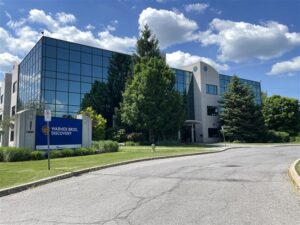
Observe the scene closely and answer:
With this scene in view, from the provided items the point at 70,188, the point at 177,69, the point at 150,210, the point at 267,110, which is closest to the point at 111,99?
the point at 177,69

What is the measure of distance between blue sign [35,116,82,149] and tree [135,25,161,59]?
2516cm

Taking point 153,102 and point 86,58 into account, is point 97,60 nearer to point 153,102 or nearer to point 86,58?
point 86,58

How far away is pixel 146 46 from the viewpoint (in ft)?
149

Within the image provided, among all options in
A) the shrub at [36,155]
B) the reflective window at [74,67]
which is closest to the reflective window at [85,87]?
the reflective window at [74,67]

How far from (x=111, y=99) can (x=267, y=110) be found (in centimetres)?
3005

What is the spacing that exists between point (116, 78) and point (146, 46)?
7.28 meters

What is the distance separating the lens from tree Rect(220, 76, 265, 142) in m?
43.5

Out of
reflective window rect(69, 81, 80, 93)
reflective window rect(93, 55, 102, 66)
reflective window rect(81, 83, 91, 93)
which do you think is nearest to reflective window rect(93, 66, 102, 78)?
reflective window rect(93, 55, 102, 66)

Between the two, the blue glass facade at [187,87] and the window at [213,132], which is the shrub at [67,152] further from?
the window at [213,132]

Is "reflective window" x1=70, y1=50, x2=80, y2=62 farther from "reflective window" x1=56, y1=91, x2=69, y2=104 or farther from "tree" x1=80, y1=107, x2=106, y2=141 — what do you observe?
"tree" x1=80, y1=107, x2=106, y2=141

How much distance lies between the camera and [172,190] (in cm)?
774

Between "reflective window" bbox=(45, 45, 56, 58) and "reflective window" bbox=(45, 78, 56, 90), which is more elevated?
"reflective window" bbox=(45, 45, 56, 58)

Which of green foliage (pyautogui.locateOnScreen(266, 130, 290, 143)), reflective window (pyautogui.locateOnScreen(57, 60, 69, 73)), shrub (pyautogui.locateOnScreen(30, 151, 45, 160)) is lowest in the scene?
shrub (pyautogui.locateOnScreen(30, 151, 45, 160))

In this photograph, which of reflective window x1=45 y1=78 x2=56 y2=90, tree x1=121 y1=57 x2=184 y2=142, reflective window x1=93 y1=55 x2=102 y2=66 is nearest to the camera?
tree x1=121 y1=57 x2=184 y2=142
